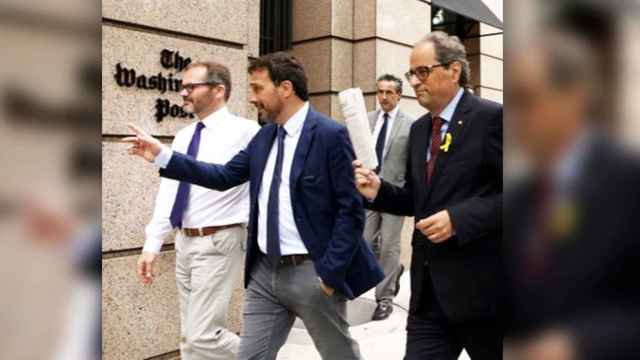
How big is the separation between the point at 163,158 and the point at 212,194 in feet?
3.56

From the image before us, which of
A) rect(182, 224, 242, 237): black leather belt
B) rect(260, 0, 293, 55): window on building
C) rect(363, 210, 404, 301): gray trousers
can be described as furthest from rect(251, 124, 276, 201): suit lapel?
Answer: rect(260, 0, 293, 55): window on building

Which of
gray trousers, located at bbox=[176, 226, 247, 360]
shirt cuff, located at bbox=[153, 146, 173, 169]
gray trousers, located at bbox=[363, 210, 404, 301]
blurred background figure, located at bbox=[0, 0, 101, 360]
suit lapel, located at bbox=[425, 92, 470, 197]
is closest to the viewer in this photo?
blurred background figure, located at bbox=[0, 0, 101, 360]

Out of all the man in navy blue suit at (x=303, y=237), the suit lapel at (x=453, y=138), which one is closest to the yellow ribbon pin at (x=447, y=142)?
the suit lapel at (x=453, y=138)

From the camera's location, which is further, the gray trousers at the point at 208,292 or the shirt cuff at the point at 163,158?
the gray trousers at the point at 208,292

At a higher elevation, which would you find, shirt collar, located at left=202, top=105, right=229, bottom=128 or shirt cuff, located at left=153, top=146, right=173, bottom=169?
shirt collar, located at left=202, top=105, right=229, bottom=128

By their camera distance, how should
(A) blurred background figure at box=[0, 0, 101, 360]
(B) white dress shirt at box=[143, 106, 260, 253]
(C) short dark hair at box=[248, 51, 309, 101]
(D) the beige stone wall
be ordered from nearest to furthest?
(A) blurred background figure at box=[0, 0, 101, 360], (C) short dark hair at box=[248, 51, 309, 101], (B) white dress shirt at box=[143, 106, 260, 253], (D) the beige stone wall

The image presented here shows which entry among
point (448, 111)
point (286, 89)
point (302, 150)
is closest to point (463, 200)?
point (448, 111)

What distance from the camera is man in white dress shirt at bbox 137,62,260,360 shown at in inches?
172

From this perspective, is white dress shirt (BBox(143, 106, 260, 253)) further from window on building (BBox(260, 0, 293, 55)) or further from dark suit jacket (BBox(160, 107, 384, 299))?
window on building (BBox(260, 0, 293, 55))

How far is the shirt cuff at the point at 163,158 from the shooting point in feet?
10.9

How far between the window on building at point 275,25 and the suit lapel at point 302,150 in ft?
15.2

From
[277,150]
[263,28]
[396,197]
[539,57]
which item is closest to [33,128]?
[539,57]

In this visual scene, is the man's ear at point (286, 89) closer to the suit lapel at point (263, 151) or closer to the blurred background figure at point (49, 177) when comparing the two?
the suit lapel at point (263, 151)

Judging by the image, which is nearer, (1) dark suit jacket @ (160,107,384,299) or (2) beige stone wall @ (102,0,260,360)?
(1) dark suit jacket @ (160,107,384,299)
